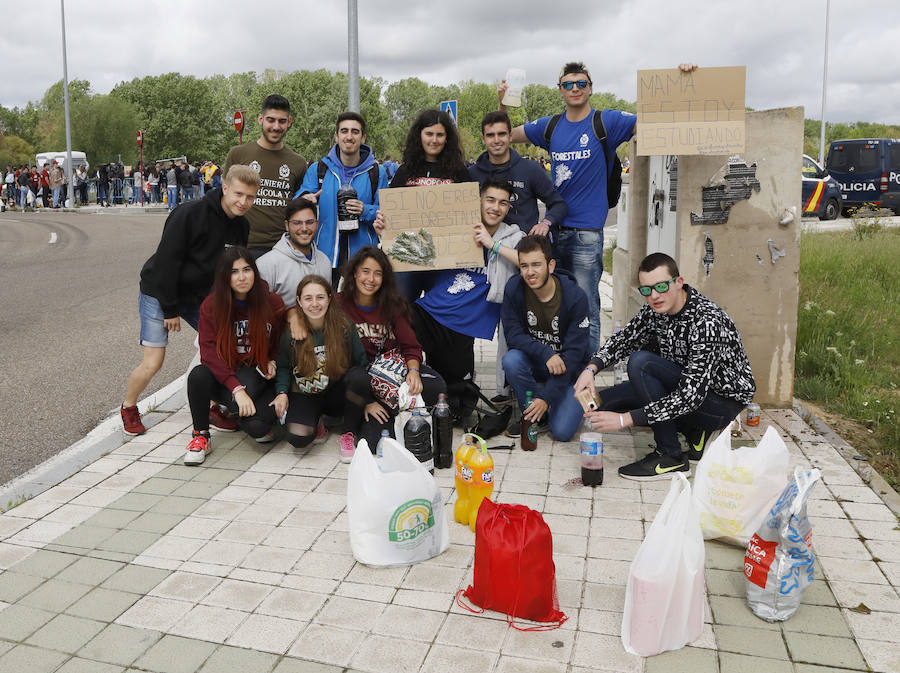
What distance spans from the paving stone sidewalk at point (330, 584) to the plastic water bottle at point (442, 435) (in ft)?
0.48

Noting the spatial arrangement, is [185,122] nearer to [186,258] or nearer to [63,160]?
[63,160]

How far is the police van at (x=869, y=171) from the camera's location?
22016 mm

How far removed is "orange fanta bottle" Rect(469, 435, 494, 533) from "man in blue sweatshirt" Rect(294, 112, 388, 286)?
233 cm

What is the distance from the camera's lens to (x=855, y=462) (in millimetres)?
4973

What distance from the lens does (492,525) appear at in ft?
10.8

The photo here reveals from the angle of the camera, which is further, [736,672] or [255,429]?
[255,429]

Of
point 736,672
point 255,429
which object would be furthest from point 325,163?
point 736,672

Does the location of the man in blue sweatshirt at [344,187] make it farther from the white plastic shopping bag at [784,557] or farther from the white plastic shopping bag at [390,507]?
the white plastic shopping bag at [784,557]

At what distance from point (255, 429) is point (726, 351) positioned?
3019 mm

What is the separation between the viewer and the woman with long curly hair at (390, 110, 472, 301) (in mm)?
5656

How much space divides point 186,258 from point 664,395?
329 cm

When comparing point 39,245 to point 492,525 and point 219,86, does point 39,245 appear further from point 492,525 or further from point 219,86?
point 219,86

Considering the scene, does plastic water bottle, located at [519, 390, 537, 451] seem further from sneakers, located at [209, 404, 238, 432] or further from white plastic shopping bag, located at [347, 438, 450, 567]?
sneakers, located at [209, 404, 238, 432]

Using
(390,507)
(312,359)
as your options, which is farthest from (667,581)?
(312,359)
